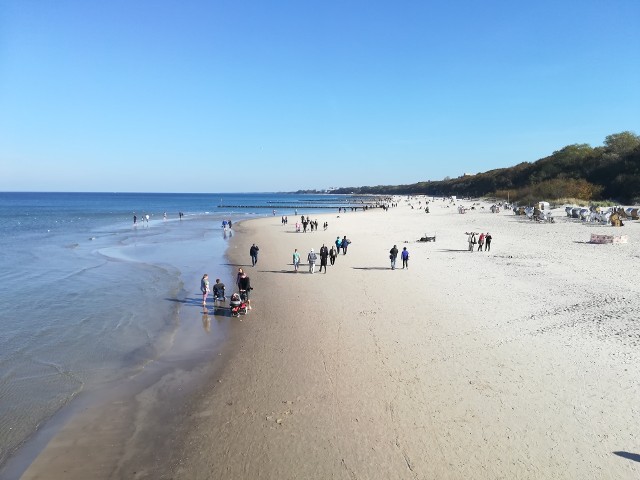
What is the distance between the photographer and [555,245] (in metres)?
24.3

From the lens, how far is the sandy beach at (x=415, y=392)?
5.89 meters

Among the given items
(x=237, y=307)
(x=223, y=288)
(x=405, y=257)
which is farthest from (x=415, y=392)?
(x=405, y=257)

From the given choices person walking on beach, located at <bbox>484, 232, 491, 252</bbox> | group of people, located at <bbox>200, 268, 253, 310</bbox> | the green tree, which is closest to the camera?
group of people, located at <bbox>200, 268, 253, 310</bbox>

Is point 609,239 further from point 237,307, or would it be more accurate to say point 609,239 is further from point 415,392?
point 415,392

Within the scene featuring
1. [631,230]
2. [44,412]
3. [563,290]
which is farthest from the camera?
[631,230]

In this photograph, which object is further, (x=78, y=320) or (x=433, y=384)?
(x=78, y=320)

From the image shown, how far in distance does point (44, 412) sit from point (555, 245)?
24.8 meters

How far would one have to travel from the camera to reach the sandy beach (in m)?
5.89

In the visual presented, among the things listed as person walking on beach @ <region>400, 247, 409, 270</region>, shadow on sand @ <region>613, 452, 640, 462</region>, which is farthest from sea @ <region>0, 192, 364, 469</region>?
shadow on sand @ <region>613, 452, 640, 462</region>

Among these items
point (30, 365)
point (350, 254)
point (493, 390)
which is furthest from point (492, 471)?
point (350, 254)

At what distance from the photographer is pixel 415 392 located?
7715 millimetres

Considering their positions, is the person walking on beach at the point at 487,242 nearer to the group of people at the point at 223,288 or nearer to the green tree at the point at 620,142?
the group of people at the point at 223,288

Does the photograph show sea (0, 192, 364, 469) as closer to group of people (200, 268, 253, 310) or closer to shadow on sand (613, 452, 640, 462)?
group of people (200, 268, 253, 310)

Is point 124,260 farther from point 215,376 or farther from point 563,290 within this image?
point 563,290
